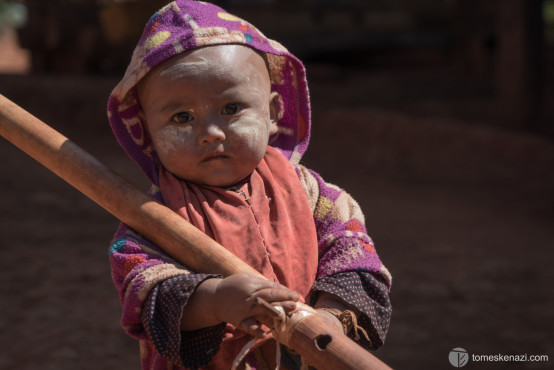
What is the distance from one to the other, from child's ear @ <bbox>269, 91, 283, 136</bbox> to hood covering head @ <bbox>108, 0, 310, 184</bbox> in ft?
0.11

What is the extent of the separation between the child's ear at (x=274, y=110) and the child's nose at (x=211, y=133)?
0.69 feet

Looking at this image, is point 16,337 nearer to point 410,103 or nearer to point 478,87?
point 410,103

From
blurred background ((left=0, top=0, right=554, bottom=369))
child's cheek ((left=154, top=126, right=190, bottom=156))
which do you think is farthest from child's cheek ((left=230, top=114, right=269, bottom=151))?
blurred background ((left=0, top=0, right=554, bottom=369))

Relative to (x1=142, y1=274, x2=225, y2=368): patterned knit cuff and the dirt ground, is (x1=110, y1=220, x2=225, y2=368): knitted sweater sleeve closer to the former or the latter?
(x1=142, y1=274, x2=225, y2=368): patterned knit cuff

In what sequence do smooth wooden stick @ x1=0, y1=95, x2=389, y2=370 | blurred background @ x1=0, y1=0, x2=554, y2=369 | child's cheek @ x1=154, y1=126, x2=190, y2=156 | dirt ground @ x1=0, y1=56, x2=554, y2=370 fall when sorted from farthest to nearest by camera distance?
blurred background @ x1=0, y1=0, x2=554, y2=369 < dirt ground @ x1=0, y1=56, x2=554, y2=370 < child's cheek @ x1=154, y1=126, x2=190, y2=156 < smooth wooden stick @ x1=0, y1=95, x2=389, y2=370

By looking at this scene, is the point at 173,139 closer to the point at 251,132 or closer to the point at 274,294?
the point at 251,132

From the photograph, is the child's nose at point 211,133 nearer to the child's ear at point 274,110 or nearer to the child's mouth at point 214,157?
the child's mouth at point 214,157

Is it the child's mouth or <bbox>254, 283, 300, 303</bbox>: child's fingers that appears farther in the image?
the child's mouth

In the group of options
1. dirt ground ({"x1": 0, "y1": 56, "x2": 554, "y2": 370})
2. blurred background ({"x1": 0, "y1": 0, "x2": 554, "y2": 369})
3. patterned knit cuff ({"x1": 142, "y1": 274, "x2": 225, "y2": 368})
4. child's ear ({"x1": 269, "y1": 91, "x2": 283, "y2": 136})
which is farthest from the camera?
blurred background ({"x1": 0, "y1": 0, "x2": 554, "y2": 369})

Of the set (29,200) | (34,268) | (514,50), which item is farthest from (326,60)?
(34,268)

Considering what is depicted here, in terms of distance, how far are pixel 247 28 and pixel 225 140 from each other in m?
0.26

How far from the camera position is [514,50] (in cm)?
632

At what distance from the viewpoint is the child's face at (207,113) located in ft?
4.73

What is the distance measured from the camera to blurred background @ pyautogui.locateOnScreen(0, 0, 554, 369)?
3.53 metres
